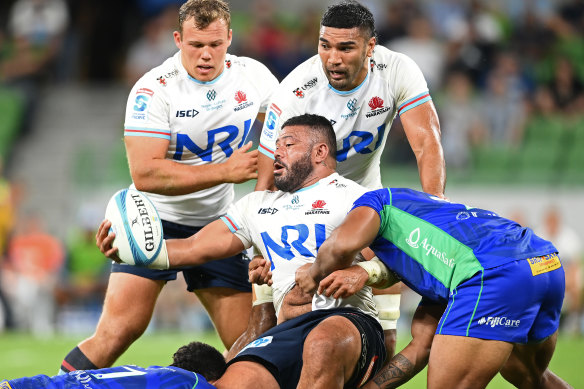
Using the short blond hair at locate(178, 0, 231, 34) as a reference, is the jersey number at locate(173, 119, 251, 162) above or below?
below

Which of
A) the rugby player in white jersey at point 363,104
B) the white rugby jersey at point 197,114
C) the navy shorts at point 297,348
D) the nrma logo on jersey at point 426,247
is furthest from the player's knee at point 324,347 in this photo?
the white rugby jersey at point 197,114

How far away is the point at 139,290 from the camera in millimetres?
6520

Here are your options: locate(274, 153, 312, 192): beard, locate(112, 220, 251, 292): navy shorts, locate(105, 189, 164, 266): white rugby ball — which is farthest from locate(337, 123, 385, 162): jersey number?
locate(105, 189, 164, 266): white rugby ball

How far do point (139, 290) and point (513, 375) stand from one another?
2655mm

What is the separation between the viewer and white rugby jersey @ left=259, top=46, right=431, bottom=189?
6277 mm

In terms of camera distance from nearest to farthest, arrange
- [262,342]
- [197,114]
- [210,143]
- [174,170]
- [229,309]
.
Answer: [262,342] < [174,170] < [197,114] < [210,143] < [229,309]

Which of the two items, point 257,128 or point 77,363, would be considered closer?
point 77,363

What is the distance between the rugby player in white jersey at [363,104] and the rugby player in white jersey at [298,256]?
0.34m

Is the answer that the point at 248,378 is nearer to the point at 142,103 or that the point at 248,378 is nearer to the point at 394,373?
the point at 394,373

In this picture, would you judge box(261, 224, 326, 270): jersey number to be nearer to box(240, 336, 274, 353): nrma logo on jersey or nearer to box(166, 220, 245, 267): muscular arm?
box(166, 220, 245, 267): muscular arm

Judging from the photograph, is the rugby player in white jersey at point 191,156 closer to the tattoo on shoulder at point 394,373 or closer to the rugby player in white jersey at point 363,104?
the rugby player in white jersey at point 363,104

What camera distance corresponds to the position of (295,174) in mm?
5832

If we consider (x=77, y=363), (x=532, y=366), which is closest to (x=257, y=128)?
(x=77, y=363)

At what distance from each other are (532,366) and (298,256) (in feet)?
5.35
